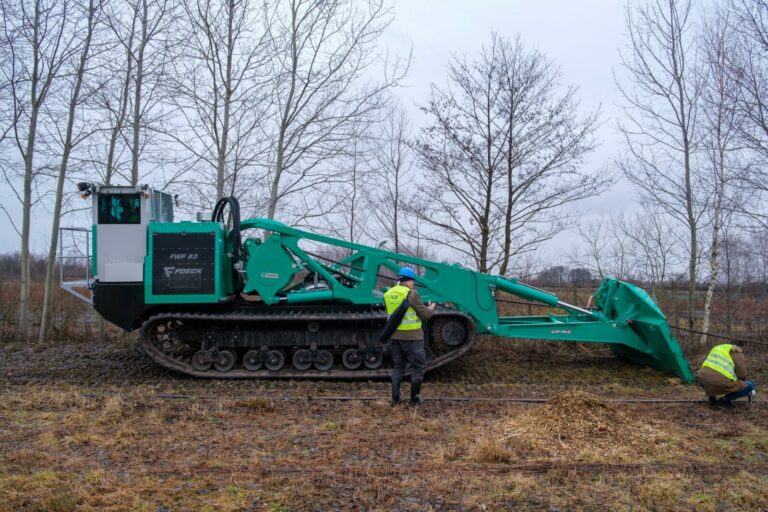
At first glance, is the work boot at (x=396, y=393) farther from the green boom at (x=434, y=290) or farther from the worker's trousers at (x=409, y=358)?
the green boom at (x=434, y=290)

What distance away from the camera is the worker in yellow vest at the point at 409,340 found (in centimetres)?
762

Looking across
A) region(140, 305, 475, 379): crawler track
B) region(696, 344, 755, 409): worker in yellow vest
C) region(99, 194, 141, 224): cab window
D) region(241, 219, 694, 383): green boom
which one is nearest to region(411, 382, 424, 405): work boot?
region(140, 305, 475, 379): crawler track

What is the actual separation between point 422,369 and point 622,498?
346 cm

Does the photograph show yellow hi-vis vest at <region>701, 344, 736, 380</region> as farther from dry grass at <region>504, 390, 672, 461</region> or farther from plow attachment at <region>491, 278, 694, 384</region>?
plow attachment at <region>491, 278, 694, 384</region>

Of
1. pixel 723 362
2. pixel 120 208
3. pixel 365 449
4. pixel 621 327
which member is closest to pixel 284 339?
pixel 120 208

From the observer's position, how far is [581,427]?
6.01 meters

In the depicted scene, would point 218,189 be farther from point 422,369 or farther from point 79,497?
point 79,497

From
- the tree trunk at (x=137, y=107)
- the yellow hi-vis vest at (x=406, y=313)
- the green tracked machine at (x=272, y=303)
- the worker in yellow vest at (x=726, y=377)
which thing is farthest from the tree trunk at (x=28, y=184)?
the worker in yellow vest at (x=726, y=377)

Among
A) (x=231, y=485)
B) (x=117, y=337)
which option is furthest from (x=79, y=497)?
(x=117, y=337)

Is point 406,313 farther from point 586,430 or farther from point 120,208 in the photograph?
point 120,208

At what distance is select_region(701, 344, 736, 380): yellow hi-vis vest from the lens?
730 centimetres

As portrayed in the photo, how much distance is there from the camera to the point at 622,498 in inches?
174

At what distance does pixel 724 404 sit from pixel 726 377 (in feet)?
1.30

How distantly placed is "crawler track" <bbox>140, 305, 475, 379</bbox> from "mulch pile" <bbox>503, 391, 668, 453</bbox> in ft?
10.0
